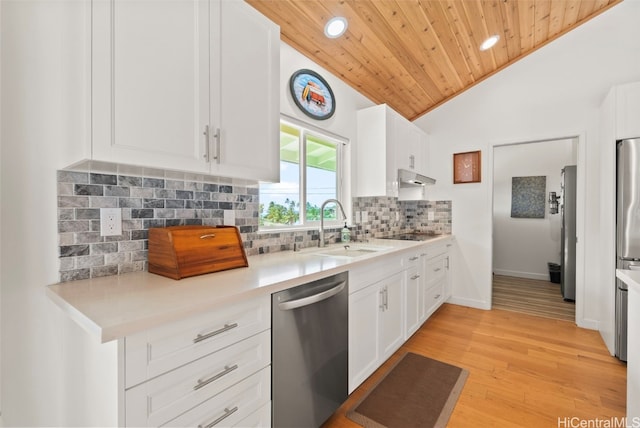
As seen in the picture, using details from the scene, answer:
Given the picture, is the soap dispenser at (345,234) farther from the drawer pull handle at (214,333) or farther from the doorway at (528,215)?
the doorway at (528,215)

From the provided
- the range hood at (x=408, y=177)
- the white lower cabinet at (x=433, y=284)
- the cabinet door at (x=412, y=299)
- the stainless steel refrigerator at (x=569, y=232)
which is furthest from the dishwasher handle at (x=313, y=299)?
the stainless steel refrigerator at (x=569, y=232)

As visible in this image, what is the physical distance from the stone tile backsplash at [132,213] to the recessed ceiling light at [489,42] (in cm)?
273

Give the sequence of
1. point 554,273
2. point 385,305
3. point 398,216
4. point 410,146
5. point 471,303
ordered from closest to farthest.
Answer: point 385,305 → point 410,146 → point 471,303 → point 398,216 → point 554,273

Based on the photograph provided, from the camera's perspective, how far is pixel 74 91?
0.98 m

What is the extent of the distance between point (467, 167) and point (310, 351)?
3181 mm

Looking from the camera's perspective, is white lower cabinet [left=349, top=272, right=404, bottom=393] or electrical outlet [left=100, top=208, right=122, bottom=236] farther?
white lower cabinet [left=349, top=272, right=404, bottom=393]

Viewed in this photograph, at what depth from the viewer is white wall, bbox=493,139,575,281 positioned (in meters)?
4.87

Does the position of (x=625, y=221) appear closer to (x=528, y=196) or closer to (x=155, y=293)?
(x=528, y=196)

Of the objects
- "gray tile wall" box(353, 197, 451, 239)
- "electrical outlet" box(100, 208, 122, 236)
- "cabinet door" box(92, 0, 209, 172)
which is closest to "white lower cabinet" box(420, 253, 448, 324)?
"gray tile wall" box(353, 197, 451, 239)

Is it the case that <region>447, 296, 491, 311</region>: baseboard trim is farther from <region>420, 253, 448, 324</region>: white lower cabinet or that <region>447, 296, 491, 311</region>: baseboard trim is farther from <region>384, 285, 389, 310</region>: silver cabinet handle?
<region>384, 285, 389, 310</region>: silver cabinet handle

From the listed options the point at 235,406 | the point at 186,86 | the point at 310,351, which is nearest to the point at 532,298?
the point at 310,351

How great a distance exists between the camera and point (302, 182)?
8.04 ft

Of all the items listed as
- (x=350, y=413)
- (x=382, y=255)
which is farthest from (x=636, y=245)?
(x=350, y=413)

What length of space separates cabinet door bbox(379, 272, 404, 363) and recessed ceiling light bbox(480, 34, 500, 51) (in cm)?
245
